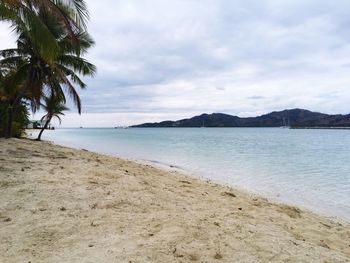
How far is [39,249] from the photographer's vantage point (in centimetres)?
400

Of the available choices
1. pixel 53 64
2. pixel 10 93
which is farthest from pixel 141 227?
pixel 10 93

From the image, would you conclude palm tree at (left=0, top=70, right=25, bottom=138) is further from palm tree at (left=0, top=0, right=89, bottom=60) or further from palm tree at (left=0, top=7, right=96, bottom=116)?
palm tree at (left=0, top=0, right=89, bottom=60)

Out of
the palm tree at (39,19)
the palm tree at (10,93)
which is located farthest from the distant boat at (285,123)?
the palm tree at (39,19)

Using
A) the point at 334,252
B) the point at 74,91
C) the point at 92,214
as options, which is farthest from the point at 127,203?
the point at 74,91

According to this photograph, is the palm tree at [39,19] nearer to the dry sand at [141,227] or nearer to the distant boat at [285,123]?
the dry sand at [141,227]

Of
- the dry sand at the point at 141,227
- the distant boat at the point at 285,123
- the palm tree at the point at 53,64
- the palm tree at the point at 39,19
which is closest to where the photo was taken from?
the dry sand at the point at 141,227

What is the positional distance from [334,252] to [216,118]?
501 ft

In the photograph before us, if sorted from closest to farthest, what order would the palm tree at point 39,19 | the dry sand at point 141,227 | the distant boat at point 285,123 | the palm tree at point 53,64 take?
the dry sand at point 141,227
the palm tree at point 39,19
the palm tree at point 53,64
the distant boat at point 285,123

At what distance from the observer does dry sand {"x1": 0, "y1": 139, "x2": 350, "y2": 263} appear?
3955 millimetres

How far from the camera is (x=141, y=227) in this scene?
15.6 feet

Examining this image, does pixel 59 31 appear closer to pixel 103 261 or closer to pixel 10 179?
pixel 10 179

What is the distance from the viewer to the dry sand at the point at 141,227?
3.96 metres

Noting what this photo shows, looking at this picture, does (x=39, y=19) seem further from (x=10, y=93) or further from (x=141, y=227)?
(x=10, y=93)

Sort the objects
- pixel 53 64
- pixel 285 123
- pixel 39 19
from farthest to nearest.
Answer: pixel 285 123, pixel 53 64, pixel 39 19
